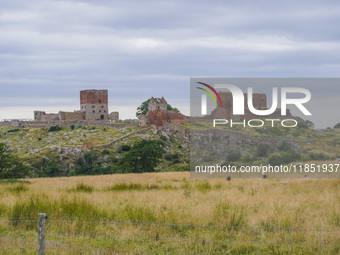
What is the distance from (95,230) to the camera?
11148 millimetres

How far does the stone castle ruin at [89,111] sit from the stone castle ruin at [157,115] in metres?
15.9

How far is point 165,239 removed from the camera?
10531mm

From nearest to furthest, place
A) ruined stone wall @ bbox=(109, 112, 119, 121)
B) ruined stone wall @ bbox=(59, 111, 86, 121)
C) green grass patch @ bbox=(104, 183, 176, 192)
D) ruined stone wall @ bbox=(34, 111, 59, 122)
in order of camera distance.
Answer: green grass patch @ bbox=(104, 183, 176, 192), ruined stone wall @ bbox=(59, 111, 86, 121), ruined stone wall @ bbox=(34, 111, 59, 122), ruined stone wall @ bbox=(109, 112, 119, 121)

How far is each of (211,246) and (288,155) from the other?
72.9 ft

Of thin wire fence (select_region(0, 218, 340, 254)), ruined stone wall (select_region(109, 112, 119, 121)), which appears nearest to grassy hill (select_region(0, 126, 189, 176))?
ruined stone wall (select_region(109, 112, 119, 121))

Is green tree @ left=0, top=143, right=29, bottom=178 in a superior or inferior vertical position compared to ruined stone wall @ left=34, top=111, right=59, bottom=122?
inferior

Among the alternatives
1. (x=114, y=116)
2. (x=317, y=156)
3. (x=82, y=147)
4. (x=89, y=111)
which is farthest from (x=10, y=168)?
(x=114, y=116)

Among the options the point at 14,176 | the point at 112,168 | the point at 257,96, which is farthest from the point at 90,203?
the point at 112,168

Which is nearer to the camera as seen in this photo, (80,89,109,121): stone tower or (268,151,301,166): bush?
(268,151,301,166): bush

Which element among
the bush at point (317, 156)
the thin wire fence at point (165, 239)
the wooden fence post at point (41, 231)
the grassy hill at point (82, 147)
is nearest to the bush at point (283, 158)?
the bush at point (317, 156)

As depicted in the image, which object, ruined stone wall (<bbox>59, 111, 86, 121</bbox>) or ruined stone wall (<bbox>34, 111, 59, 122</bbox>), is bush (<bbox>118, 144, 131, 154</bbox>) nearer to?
ruined stone wall (<bbox>59, 111, 86, 121</bbox>)

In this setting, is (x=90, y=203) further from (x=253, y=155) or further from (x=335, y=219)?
(x=253, y=155)

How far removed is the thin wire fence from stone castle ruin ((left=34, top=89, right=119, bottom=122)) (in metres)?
107

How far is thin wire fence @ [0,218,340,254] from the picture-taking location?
32.1ft
